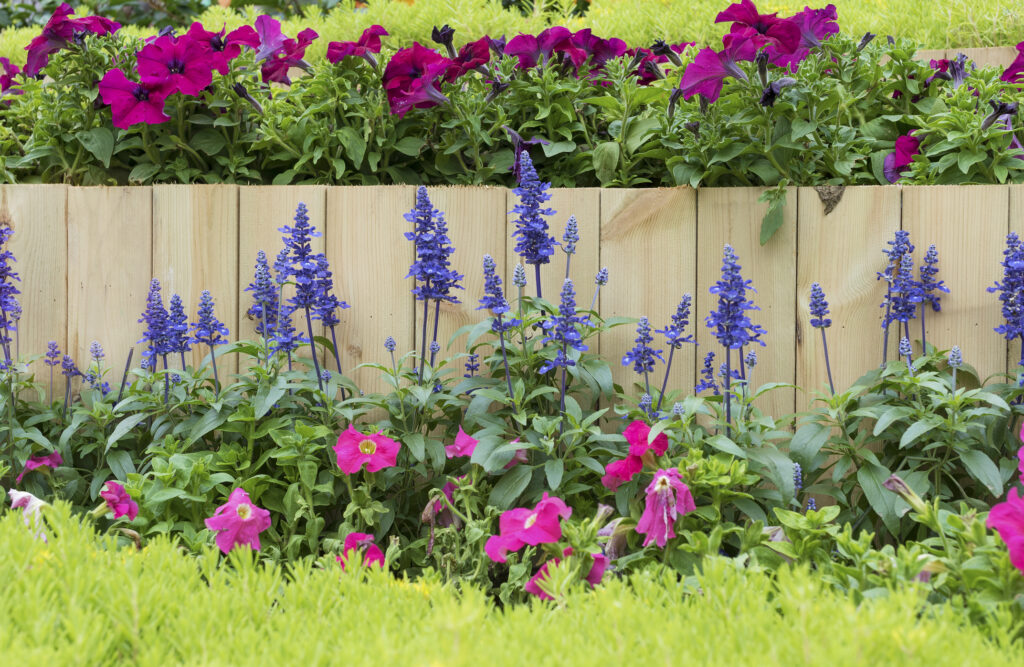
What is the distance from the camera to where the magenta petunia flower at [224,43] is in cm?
258

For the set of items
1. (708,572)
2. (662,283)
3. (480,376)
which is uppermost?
(662,283)

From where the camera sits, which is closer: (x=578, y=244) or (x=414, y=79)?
(x=578, y=244)

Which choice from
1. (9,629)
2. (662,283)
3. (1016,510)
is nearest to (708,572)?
(1016,510)

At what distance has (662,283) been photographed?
246cm

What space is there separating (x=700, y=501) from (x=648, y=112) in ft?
4.07

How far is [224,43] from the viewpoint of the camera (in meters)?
2.73

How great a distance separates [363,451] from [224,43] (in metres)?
1.51

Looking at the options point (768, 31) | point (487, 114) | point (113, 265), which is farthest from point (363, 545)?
point (768, 31)

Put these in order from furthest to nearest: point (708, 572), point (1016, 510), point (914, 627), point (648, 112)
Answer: point (648, 112) → point (1016, 510) → point (708, 572) → point (914, 627)

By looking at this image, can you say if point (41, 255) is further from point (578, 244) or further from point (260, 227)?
point (578, 244)

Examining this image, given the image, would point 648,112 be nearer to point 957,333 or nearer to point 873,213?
point 873,213

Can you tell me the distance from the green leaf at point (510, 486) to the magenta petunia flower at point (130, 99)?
1534 mm

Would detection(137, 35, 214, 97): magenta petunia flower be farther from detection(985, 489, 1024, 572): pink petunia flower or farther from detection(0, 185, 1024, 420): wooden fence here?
detection(985, 489, 1024, 572): pink petunia flower

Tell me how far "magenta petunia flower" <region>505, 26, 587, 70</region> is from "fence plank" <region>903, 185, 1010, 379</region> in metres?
1.11
